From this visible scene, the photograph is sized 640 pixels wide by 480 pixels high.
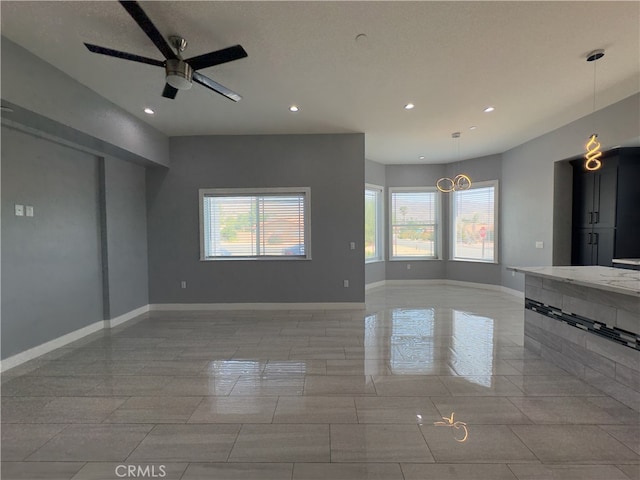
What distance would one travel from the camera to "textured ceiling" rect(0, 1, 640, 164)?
228 cm

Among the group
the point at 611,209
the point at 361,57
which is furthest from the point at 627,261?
the point at 361,57

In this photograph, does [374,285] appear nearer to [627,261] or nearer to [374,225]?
[374,225]

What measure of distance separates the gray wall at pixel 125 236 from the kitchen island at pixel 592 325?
5.58 metres

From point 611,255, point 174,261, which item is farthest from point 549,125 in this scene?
point 174,261

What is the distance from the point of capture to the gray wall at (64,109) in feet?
8.57

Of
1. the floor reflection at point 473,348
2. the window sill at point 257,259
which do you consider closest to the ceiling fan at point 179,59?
the window sill at point 257,259

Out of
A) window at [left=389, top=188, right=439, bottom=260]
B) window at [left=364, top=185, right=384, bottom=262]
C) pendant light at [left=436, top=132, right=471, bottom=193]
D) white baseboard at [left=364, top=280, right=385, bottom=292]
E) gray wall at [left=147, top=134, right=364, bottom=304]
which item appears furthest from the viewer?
window at [left=389, top=188, right=439, bottom=260]

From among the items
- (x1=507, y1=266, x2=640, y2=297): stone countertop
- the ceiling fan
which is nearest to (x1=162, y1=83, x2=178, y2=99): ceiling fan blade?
the ceiling fan

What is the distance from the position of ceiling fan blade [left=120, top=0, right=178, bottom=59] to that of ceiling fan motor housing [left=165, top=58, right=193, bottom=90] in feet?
0.17

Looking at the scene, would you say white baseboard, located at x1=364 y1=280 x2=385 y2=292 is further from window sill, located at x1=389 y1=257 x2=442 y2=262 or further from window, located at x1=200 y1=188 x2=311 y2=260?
window, located at x1=200 y1=188 x2=311 y2=260

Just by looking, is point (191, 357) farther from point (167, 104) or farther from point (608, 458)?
point (608, 458)

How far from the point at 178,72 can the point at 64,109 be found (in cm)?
163

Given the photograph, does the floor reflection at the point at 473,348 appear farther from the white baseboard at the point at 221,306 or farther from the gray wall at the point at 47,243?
the gray wall at the point at 47,243

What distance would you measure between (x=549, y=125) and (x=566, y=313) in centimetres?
368
